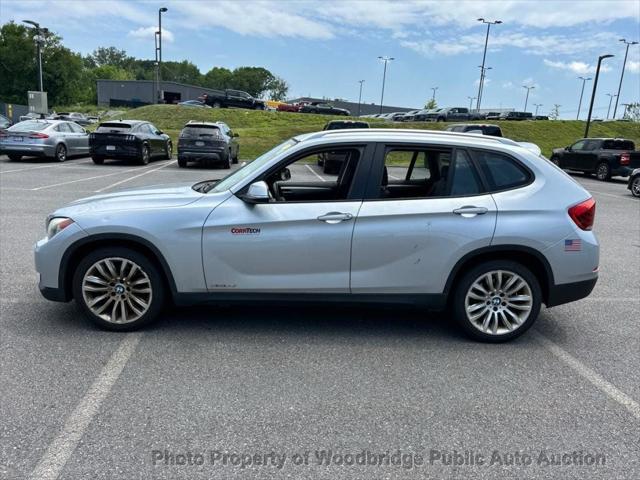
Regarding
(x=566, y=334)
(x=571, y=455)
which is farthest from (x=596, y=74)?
(x=571, y=455)

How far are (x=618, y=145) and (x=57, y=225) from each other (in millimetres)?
23560

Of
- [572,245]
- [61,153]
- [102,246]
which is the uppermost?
[572,245]

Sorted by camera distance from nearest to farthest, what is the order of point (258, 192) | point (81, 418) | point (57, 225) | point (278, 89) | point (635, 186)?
1. point (81, 418)
2. point (258, 192)
3. point (57, 225)
4. point (635, 186)
5. point (278, 89)

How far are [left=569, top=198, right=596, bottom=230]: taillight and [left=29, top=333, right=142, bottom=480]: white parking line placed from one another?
3621 millimetres

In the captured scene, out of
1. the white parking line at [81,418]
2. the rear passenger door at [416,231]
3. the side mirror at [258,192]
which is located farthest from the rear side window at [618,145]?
the white parking line at [81,418]

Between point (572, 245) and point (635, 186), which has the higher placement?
point (572, 245)

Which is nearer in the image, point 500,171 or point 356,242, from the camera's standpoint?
point 356,242

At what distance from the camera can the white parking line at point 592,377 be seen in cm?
339

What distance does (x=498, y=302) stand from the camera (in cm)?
423

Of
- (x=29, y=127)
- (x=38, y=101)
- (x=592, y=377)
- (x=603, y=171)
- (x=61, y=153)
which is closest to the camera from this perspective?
(x=592, y=377)

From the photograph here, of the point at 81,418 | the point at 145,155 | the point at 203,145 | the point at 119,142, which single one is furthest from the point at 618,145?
the point at 81,418

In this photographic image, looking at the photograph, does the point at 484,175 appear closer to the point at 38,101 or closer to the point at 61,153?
the point at 61,153

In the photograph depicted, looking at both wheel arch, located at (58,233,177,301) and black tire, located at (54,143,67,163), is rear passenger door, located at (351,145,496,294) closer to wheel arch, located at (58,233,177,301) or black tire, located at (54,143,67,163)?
wheel arch, located at (58,233,177,301)

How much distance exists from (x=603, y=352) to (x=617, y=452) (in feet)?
5.01
